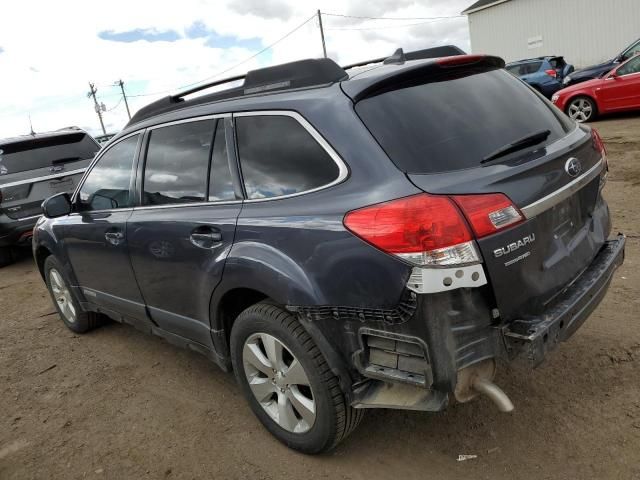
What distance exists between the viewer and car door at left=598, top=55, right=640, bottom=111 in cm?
1122

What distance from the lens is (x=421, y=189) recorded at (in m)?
2.06

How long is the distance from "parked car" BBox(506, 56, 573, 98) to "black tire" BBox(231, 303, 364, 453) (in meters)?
16.1

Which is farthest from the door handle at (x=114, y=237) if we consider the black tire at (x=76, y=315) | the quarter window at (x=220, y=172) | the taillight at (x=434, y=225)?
the taillight at (x=434, y=225)

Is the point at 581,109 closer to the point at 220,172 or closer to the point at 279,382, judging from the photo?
the point at 220,172

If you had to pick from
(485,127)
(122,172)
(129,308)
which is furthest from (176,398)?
(485,127)

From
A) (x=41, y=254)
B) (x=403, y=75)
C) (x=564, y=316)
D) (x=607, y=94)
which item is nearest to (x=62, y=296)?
(x=41, y=254)

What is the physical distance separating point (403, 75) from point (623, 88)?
1105 centimetres

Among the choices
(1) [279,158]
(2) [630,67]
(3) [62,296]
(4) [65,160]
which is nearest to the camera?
(1) [279,158]

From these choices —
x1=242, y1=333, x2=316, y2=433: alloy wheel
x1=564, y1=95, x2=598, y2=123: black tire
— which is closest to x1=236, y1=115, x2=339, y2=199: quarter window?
x1=242, y1=333, x2=316, y2=433: alloy wheel

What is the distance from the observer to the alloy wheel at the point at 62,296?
4.62 metres

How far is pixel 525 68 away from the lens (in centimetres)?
1778

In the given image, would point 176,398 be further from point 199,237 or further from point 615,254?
point 615,254

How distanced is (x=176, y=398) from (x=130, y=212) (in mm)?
1220

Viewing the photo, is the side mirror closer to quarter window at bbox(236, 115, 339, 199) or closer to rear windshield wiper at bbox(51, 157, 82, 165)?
quarter window at bbox(236, 115, 339, 199)
